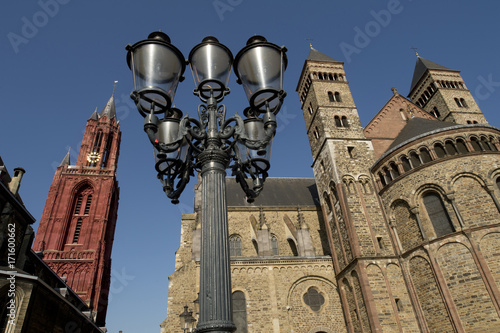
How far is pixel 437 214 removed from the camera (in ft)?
54.0

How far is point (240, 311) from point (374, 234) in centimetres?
908

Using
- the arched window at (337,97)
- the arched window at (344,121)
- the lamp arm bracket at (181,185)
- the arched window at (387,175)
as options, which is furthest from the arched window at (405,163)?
the lamp arm bracket at (181,185)

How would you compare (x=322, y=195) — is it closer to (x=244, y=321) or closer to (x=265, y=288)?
(x=265, y=288)

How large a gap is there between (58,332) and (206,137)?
1422 cm

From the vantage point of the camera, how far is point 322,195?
75.0 feet

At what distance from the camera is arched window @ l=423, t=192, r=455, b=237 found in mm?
16000

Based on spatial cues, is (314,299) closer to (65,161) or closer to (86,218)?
(86,218)

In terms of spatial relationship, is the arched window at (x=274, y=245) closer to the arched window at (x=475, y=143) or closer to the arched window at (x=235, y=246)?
the arched window at (x=235, y=246)

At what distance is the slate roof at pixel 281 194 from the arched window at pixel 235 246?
2647 mm

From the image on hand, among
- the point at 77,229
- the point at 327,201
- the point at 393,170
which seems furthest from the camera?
the point at 77,229

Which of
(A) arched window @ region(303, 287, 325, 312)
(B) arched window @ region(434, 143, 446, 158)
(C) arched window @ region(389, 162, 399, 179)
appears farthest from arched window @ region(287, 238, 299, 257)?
(B) arched window @ region(434, 143, 446, 158)

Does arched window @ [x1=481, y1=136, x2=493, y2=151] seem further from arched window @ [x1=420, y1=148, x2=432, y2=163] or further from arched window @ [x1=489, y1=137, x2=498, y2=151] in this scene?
arched window @ [x1=420, y1=148, x2=432, y2=163]

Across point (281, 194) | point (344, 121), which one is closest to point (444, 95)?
point (344, 121)

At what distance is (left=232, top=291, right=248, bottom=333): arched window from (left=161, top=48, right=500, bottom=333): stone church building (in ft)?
0.20
